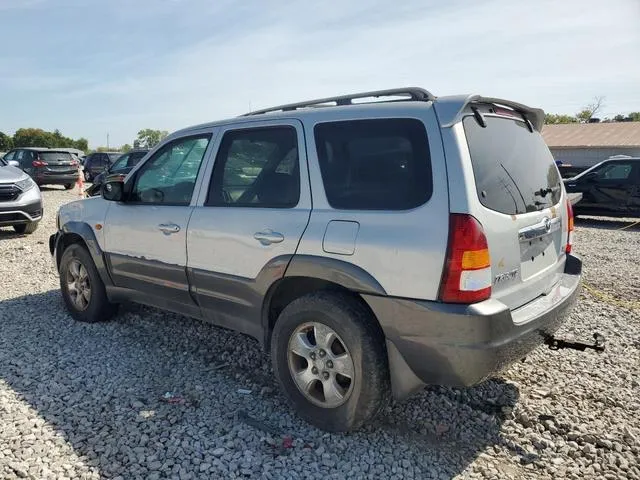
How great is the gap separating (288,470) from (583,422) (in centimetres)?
189

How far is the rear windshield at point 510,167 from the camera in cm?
267

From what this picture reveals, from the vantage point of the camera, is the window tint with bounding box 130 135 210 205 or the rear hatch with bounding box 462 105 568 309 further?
the window tint with bounding box 130 135 210 205

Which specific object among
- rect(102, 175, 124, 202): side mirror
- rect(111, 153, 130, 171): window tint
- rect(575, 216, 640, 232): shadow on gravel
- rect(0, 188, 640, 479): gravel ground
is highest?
rect(111, 153, 130, 171): window tint

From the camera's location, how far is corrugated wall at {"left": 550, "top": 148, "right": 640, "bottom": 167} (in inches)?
1170

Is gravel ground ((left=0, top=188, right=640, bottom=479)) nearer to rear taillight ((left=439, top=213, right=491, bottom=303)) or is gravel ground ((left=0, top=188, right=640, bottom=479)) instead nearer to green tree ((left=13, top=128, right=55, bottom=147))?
rear taillight ((left=439, top=213, right=491, bottom=303))

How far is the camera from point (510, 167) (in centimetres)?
291

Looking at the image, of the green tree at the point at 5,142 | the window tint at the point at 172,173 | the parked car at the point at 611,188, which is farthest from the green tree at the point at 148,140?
the green tree at the point at 5,142

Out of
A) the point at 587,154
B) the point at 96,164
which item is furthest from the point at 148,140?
the point at 587,154

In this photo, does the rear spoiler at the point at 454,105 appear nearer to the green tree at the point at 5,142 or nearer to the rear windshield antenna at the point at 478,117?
the rear windshield antenna at the point at 478,117

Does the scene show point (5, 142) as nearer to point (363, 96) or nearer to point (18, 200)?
point (18, 200)

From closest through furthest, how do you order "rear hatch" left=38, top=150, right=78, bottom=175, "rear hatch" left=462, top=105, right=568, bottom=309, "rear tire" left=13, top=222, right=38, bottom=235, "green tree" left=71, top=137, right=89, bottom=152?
"rear hatch" left=462, top=105, right=568, bottom=309, "rear tire" left=13, top=222, right=38, bottom=235, "rear hatch" left=38, top=150, right=78, bottom=175, "green tree" left=71, top=137, right=89, bottom=152

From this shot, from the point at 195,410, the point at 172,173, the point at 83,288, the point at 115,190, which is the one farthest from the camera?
the point at 83,288

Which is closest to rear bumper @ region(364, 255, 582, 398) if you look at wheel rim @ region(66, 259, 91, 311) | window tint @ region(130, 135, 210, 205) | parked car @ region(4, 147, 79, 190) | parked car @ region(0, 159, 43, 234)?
window tint @ region(130, 135, 210, 205)

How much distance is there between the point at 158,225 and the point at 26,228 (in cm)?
719
